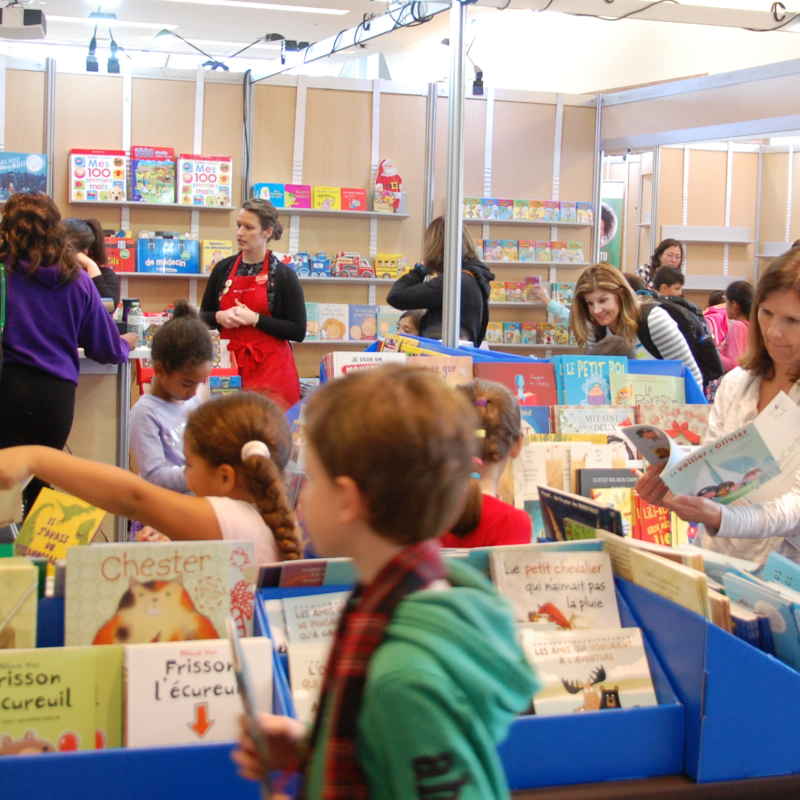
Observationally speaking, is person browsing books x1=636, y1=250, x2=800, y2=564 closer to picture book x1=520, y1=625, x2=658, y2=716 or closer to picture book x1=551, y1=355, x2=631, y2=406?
picture book x1=520, y1=625, x2=658, y2=716

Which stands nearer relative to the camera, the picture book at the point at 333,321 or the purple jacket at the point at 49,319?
the purple jacket at the point at 49,319

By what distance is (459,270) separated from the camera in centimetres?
428

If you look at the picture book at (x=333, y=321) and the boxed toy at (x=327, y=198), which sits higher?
the boxed toy at (x=327, y=198)

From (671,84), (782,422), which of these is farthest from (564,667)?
(671,84)

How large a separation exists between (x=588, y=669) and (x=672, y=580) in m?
0.20

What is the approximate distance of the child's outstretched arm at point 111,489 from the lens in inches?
68.7

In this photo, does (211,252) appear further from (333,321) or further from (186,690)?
(186,690)

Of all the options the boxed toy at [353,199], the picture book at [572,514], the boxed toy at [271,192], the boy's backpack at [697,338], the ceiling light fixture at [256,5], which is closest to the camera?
the picture book at [572,514]

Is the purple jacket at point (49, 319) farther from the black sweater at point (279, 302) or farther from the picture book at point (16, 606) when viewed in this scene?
the picture book at point (16, 606)

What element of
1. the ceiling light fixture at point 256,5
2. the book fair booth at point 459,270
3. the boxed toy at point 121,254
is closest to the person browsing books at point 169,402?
the book fair booth at point 459,270

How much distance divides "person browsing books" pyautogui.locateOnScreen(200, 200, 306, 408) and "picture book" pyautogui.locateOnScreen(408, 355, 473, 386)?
1.44m

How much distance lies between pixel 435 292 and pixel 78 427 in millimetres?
1958

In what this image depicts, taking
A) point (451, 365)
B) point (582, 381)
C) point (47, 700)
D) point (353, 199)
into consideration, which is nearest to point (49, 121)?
point (353, 199)

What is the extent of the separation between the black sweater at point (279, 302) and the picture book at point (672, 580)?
10.4ft
